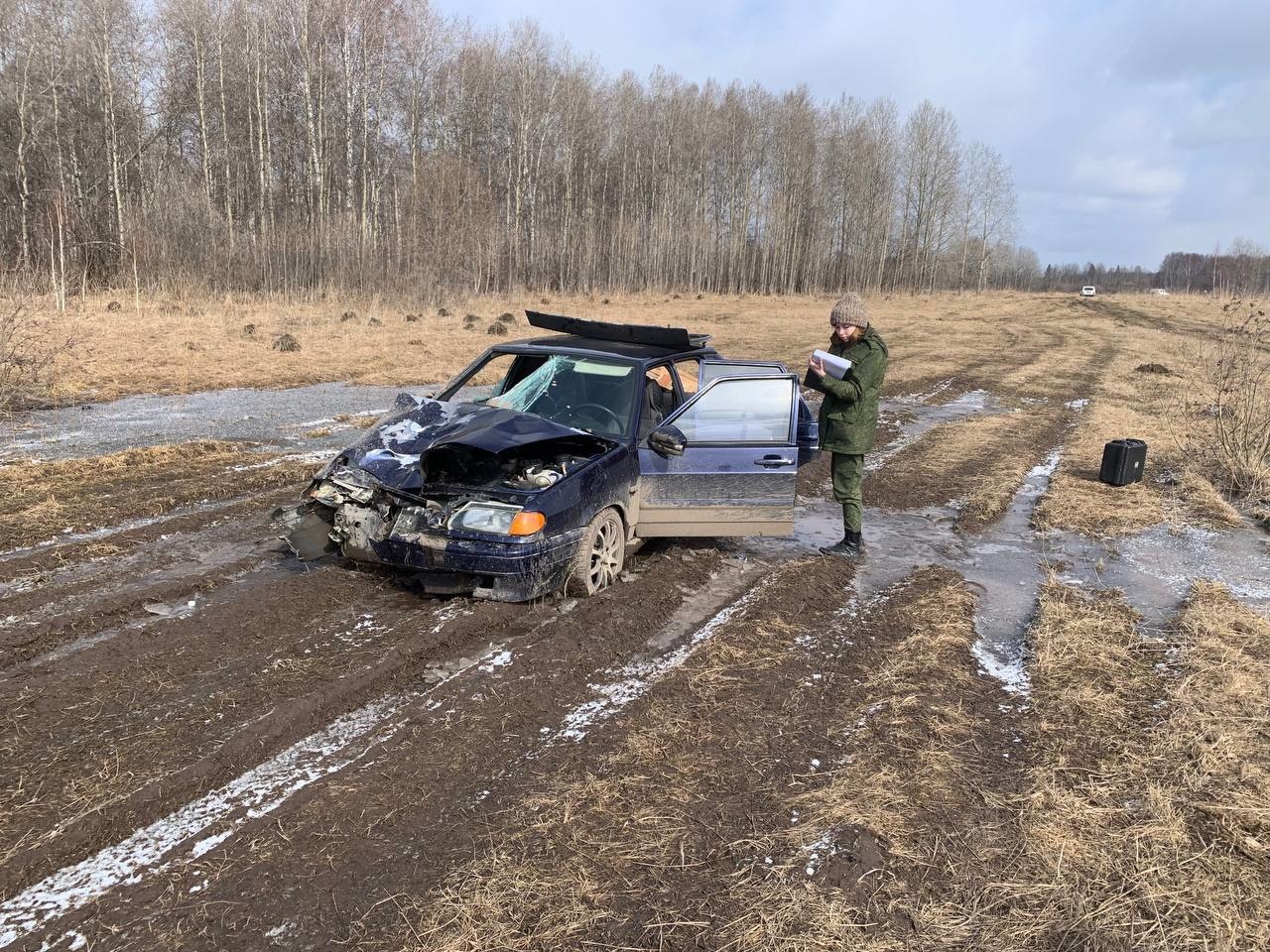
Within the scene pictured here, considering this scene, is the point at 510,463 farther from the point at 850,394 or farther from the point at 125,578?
the point at 850,394

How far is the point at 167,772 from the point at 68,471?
6173mm

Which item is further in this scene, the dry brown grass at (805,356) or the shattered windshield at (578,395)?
the dry brown grass at (805,356)

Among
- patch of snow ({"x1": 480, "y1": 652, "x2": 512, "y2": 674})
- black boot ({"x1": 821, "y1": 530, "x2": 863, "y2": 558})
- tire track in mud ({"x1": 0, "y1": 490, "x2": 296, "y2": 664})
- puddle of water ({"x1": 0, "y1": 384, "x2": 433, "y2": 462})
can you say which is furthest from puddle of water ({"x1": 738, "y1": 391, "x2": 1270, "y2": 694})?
puddle of water ({"x1": 0, "y1": 384, "x2": 433, "y2": 462})

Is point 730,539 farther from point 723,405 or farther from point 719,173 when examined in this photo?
point 719,173

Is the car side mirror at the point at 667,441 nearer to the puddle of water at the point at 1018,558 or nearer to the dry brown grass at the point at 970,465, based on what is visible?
the puddle of water at the point at 1018,558

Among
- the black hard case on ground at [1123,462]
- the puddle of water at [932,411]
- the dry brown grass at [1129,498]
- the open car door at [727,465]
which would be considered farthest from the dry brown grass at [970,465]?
the open car door at [727,465]

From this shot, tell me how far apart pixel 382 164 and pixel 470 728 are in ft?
146

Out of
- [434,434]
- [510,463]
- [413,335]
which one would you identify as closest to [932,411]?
[510,463]

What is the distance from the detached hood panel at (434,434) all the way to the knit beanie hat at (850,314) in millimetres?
2363

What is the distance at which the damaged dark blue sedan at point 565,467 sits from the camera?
484 cm

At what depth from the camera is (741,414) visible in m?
6.23

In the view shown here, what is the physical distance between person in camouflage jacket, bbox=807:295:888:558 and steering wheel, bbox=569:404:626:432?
1596 millimetres

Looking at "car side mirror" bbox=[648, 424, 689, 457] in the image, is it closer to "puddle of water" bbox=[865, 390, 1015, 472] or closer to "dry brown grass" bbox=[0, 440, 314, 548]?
"dry brown grass" bbox=[0, 440, 314, 548]

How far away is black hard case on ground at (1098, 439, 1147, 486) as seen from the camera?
9.22 meters
